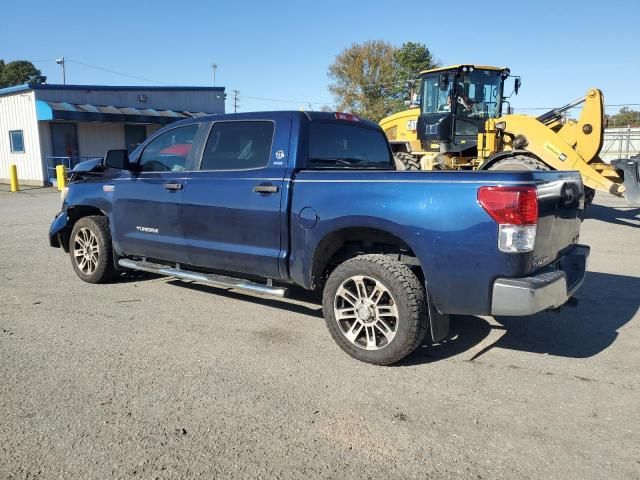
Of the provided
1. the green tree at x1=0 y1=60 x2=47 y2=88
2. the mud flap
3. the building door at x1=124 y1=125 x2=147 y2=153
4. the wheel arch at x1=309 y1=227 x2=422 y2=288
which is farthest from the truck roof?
the green tree at x1=0 y1=60 x2=47 y2=88

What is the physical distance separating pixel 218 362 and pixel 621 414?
2.75 metres

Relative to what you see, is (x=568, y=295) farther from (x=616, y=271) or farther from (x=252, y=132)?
(x=616, y=271)

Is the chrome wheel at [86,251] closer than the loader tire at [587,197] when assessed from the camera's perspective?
No

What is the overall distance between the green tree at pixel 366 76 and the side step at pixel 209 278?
5556 centimetres

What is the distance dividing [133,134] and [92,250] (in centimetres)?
2199

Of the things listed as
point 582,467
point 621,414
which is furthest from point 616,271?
point 582,467

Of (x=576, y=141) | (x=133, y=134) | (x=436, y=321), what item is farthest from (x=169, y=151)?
(x=133, y=134)

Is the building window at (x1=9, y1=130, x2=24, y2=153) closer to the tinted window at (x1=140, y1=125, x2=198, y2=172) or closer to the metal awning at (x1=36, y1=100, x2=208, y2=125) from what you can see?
the metal awning at (x1=36, y1=100, x2=208, y2=125)

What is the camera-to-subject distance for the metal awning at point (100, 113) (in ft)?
70.6

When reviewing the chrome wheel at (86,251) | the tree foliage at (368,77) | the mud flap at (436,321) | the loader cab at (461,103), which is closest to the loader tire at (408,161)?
the loader cab at (461,103)

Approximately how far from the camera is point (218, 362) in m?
3.97

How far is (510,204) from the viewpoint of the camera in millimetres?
3258

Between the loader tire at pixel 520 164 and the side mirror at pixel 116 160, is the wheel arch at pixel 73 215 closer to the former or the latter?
the side mirror at pixel 116 160

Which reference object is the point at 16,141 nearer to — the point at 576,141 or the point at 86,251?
the point at 86,251
